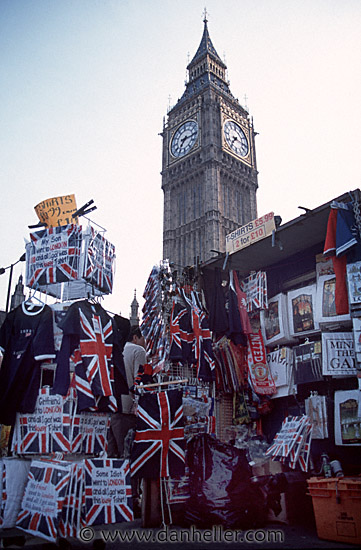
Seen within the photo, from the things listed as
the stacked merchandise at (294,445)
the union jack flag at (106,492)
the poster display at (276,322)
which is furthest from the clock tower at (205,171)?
the union jack flag at (106,492)

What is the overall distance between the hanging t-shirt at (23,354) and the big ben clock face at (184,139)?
→ 57069mm

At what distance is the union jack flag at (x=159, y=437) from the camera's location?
18.2 feet

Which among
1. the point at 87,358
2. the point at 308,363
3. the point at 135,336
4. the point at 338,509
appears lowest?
the point at 338,509

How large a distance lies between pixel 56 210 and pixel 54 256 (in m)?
0.89

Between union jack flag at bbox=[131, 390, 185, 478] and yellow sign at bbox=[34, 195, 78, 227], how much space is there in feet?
9.15

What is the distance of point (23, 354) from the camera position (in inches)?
216

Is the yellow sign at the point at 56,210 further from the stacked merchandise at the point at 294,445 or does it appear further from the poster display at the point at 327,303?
the stacked merchandise at the point at 294,445

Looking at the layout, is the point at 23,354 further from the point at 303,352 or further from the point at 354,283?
the point at 354,283

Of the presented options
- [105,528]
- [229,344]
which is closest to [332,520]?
[105,528]

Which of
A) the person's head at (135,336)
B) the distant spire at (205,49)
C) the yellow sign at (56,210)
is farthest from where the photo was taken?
the distant spire at (205,49)

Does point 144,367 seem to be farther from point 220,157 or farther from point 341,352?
point 220,157

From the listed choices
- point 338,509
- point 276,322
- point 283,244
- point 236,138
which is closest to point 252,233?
point 283,244

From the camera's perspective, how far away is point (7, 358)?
18.5 ft

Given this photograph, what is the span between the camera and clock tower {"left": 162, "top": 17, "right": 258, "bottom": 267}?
57.0 m
